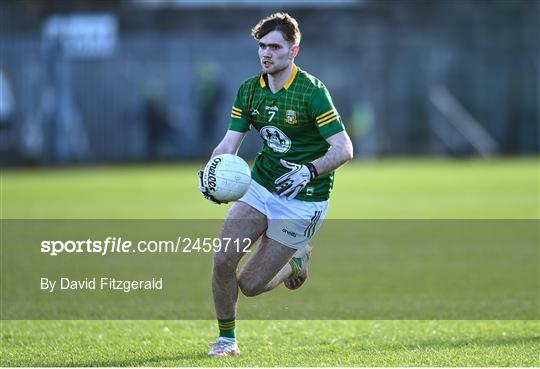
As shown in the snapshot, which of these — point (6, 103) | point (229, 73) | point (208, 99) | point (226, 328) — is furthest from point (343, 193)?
point (6, 103)

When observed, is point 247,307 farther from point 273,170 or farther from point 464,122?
point 464,122

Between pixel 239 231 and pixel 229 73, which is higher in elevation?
pixel 239 231

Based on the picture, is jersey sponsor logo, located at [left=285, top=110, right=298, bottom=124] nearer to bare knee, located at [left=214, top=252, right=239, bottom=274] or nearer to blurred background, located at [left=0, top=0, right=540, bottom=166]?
bare knee, located at [left=214, top=252, right=239, bottom=274]

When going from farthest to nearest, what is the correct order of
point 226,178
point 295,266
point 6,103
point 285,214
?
point 6,103
point 295,266
point 285,214
point 226,178

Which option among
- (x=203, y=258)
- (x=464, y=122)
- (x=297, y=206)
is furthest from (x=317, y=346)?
(x=464, y=122)

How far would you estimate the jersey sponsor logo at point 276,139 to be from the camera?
7.99m

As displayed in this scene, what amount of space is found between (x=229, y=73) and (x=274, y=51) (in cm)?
3370

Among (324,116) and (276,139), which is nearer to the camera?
(324,116)

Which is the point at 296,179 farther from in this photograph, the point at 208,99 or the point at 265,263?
the point at 208,99

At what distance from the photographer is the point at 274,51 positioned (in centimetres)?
775

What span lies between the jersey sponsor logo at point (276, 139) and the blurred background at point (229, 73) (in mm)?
31877

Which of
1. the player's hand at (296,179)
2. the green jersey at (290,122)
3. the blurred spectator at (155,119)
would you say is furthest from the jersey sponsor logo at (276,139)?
the blurred spectator at (155,119)

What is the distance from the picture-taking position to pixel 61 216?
63.1 ft

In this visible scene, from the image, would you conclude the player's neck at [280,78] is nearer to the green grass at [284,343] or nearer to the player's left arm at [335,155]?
the player's left arm at [335,155]
